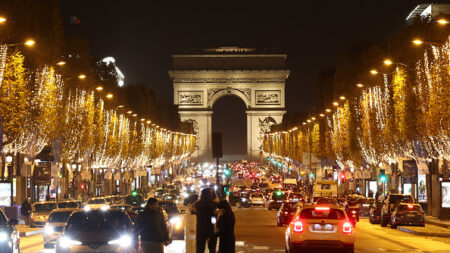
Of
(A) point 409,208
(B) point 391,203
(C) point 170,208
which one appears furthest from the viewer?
(B) point 391,203

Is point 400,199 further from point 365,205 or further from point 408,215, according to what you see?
point 365,205

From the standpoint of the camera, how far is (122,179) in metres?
100

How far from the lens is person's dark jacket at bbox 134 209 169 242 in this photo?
18859mm

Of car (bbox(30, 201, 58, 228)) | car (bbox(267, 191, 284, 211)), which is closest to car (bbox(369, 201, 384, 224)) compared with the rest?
car (bbox(30, 201, 58, 228))

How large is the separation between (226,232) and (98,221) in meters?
3.10

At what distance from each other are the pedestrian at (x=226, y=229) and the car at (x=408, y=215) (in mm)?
24751

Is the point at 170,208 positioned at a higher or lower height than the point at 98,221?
lower

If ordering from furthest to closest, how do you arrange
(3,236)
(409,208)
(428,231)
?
(409,208) < (428,231) < (3,236)

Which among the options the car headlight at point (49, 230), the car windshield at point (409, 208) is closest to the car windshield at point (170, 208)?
the car headlight at point (49, 230)

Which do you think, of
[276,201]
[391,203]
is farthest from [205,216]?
[276,201]

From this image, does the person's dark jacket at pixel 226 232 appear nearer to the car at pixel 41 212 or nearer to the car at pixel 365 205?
the car at pixel 41 212

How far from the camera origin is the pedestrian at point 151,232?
1886cm

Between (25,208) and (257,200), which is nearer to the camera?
(25,208)

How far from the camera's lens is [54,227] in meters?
30.7
